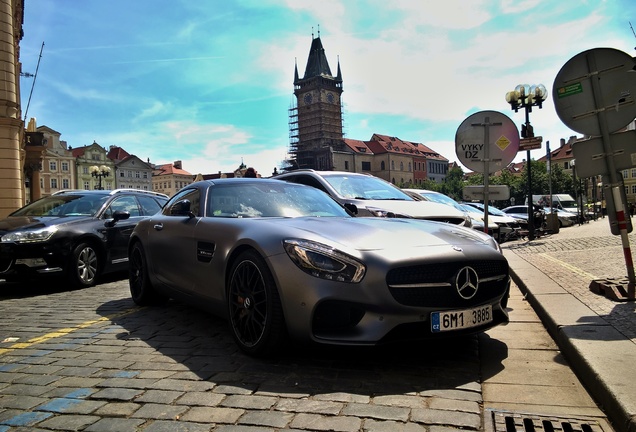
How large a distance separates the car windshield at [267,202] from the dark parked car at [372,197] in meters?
2.25

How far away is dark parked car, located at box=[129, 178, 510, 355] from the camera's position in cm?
310

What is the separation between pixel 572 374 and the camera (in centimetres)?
323

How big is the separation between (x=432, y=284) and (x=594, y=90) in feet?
10.7

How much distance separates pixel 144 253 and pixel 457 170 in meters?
132

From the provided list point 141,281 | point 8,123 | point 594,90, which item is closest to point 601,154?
point 594,90

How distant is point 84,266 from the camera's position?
7691 millimetres

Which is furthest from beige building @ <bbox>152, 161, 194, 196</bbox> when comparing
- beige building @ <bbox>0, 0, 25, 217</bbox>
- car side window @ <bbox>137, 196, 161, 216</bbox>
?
car side window @ <bbox>137, 196, 161, 216</bbox>

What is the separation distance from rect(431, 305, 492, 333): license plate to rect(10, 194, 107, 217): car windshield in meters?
6.84

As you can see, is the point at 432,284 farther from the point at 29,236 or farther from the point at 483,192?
the point at 29,236

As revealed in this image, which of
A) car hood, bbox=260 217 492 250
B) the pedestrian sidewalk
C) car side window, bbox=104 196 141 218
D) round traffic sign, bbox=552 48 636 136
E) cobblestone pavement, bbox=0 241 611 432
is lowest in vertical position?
cobblestone pavement, bbox=0 241 611 432

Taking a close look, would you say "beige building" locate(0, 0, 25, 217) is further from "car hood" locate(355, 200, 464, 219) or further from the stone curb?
the stone curb

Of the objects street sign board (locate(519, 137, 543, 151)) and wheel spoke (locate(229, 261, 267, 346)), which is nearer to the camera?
wheel spoke (locate(229, 261, 267, 346))

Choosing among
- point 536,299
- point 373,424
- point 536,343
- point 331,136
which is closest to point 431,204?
point 536,299

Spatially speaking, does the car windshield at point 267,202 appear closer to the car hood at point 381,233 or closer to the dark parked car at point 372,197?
the car hood at point 381,233
